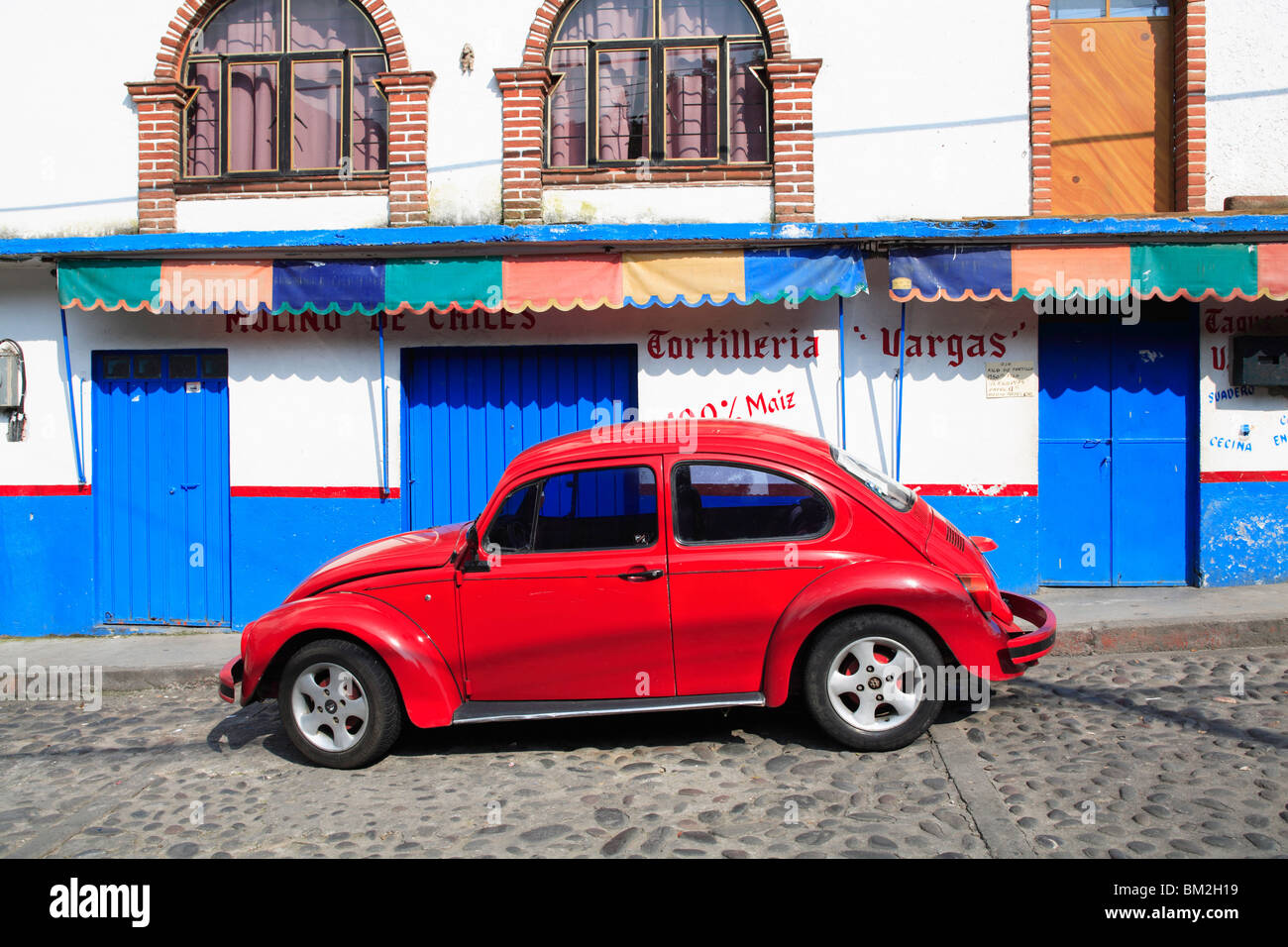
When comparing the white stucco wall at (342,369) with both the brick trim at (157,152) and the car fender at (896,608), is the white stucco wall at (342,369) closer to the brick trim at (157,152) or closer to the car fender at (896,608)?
the brick trim at (157,152)

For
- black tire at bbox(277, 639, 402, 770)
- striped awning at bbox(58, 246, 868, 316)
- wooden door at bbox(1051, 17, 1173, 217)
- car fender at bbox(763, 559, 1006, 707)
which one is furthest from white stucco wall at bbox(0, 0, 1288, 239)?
black tire at bbox(277, 639, 402, 770)

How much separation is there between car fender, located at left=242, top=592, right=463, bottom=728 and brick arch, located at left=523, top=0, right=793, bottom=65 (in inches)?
214

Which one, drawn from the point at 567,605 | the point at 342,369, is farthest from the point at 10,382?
the point at 567,605

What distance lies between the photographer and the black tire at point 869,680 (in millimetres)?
4789

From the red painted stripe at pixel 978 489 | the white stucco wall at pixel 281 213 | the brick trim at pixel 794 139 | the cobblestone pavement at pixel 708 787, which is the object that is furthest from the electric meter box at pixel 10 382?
the red painted stripe at pixel 978 489

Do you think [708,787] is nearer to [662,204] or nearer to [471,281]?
[471,281]

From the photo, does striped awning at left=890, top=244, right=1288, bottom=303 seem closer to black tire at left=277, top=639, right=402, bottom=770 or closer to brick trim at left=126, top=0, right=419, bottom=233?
brick trim at left=126, top=0, right=419, bottom=233

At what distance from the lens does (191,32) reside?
8844 millimetres

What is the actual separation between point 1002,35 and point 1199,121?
176cm

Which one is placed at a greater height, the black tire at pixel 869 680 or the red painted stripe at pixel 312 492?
the red painted stripe at pixel 312 492

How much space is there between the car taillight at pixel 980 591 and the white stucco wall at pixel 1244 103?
5140 mm

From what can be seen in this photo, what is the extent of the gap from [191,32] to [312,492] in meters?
4.37
